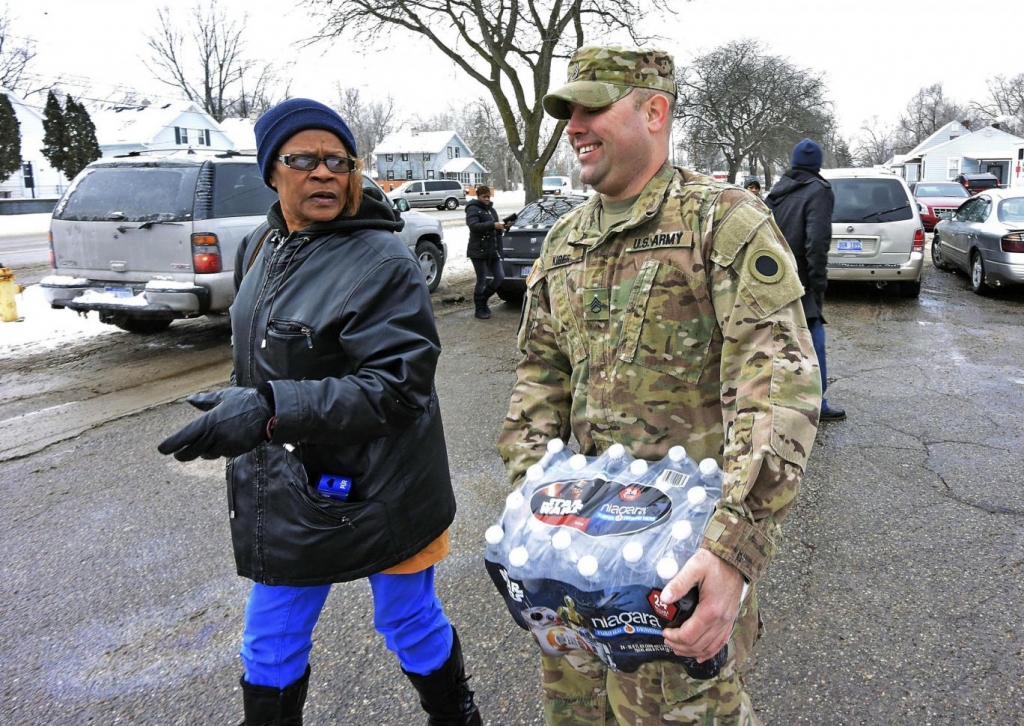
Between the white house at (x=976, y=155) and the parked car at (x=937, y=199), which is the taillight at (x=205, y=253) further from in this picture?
the white house at (x=976, y=155)

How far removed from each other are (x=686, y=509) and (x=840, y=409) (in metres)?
4.50

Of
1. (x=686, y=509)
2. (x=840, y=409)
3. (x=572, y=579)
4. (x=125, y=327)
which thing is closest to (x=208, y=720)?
(x=572, y=579)

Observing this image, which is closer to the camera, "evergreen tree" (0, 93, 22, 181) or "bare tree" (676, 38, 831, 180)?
"evergreen tree" (0, 93, 22, 181)

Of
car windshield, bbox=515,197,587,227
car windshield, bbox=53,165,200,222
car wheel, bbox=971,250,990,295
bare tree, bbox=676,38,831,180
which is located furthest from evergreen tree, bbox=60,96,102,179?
car wheel, bbox=971,250,990,295

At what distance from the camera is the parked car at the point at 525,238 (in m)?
9.69

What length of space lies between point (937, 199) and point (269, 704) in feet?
80.3

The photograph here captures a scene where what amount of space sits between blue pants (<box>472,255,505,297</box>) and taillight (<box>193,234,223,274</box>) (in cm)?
340

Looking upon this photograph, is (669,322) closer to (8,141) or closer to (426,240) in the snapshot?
(426,240)

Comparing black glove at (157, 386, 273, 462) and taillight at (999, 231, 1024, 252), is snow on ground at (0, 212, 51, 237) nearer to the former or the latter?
taillight at (999, 231, 1024, 252)

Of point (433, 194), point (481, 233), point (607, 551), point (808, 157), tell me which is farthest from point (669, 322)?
point (433, 194)

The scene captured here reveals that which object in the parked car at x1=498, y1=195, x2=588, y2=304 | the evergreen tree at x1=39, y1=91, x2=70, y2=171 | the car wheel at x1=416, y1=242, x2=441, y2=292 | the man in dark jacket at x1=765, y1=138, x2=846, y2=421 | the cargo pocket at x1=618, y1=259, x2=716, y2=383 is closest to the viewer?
the cargo pocket at x1=618, y1=259, x2=716, y2=383

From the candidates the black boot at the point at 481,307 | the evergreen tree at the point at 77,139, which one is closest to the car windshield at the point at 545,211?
the black boot at the point at 481,307

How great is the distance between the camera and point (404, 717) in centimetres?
249

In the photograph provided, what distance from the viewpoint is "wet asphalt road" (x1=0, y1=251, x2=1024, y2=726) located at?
8.39ft
